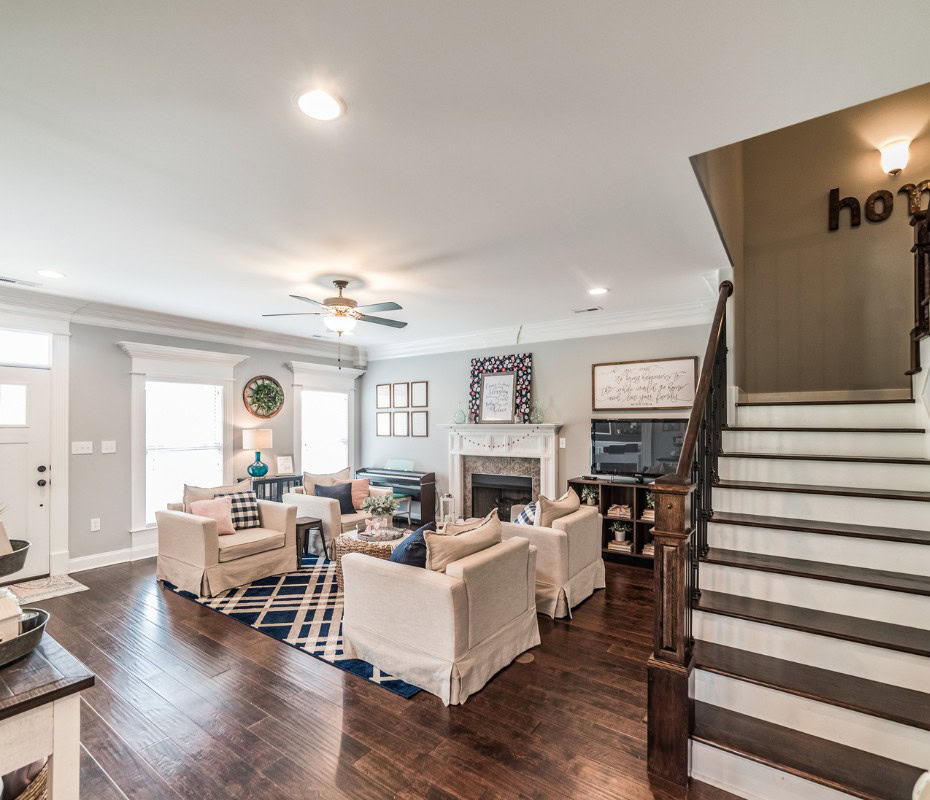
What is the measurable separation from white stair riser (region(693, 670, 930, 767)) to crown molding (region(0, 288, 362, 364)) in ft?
19.8

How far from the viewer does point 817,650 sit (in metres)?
2.04

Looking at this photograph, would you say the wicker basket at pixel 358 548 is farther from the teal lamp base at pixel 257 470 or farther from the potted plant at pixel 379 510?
the teal lamp base at pixel 257 470

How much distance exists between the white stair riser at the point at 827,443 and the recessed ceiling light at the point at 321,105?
117 inches

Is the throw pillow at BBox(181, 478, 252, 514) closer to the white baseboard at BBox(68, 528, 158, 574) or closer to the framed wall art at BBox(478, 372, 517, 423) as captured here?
the white baseboard at BBox(68, 528, 158, 574)

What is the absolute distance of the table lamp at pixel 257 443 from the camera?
613 cm

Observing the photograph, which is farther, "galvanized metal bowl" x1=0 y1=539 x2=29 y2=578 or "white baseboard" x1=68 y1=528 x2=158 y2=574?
"white baseboard" x1=68 y1=528 x2=158 y2=574

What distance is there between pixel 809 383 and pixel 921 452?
1.62 meters

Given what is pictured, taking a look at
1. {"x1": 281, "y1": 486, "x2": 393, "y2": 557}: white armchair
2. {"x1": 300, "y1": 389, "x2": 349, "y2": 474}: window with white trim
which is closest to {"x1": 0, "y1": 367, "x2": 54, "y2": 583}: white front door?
{"x1": 281, "y1": 486, "x2": 393, "y2": 557}: white armchair

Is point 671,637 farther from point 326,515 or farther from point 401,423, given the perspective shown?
point 401,423

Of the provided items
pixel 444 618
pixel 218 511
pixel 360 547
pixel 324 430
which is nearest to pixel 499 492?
pixel 360 547

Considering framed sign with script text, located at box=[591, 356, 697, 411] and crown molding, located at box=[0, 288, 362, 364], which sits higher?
crown molding, located at box=[0, 288, 362, 364]

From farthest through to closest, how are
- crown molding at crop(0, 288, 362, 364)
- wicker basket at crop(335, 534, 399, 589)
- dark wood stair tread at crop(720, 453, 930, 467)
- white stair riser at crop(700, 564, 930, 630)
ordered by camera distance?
crown molding at crop(0, 288, 362, 364) < wicker basket at crop(335, 534, 399, 589) < dark wood stair tread at crop(720, 453, 930, 467) < white stair riser at crop(700, 564, 930, 630)

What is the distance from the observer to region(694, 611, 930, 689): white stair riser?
187 cm

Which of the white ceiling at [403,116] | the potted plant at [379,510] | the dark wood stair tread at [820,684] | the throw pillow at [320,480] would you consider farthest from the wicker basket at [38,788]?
the throw pillow at [320,480]
